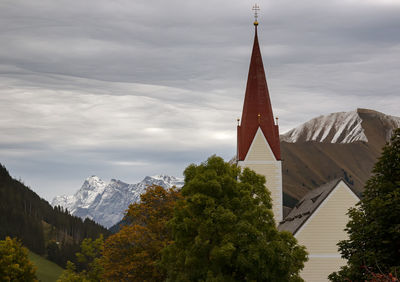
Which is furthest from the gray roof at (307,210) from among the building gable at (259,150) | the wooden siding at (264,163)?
the building gable at (259,150)

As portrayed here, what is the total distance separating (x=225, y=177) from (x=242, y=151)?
75.3ft

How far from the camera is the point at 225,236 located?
26.0 m

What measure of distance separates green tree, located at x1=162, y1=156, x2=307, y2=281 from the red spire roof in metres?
21.4

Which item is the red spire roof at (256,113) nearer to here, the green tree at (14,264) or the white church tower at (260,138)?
the white church tower at (260,138)

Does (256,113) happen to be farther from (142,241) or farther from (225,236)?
(225,236)

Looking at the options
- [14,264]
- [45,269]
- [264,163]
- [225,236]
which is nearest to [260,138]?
[264,163]

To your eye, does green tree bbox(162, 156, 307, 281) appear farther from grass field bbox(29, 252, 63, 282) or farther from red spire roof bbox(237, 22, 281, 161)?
grass field bbox(29, 252, 63, 282)

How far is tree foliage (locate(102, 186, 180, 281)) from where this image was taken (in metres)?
36.7

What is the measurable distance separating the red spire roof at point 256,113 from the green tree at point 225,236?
21.4 m

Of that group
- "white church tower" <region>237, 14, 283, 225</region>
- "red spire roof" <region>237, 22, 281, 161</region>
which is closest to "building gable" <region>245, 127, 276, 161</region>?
"white church tower" <region>237, 14, 283, 225</region>

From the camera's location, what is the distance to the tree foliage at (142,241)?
1444 inches

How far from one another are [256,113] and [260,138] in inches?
87.7

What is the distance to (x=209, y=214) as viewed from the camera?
26703 mm

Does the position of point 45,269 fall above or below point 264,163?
below
